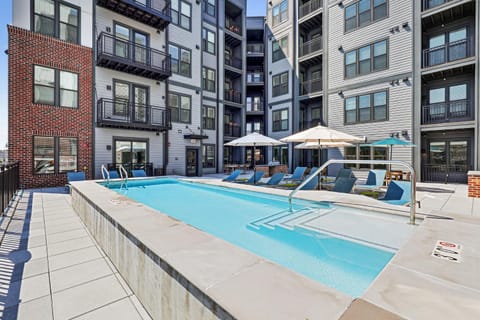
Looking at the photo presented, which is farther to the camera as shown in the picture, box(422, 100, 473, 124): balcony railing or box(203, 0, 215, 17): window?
box(203, 0, 215, 17): window

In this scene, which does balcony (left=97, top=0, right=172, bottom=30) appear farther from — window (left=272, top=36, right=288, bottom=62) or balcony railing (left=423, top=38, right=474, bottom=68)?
balcony railing (left=423, top=38, right=474, bottom=68)

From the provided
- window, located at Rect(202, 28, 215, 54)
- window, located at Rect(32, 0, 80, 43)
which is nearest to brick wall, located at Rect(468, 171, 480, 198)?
window, located at Rect(202, 28, 215, 54)

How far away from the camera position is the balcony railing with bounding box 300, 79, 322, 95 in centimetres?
1638

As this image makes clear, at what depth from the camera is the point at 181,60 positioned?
15180 millimetres

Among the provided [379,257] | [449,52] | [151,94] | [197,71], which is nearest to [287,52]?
[197,71]

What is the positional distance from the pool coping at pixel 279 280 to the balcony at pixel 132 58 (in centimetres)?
1151

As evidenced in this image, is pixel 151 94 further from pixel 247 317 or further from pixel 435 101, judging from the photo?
pixel 435 101

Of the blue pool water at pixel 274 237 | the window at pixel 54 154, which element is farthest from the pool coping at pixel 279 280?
the window at pixel 54 154

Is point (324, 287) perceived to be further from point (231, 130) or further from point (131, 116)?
point (231, 130)

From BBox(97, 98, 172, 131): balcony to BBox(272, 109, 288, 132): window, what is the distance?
8789 mm

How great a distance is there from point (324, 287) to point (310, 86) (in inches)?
672

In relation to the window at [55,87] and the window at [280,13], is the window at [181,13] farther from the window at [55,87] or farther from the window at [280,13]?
the window at [55,87]

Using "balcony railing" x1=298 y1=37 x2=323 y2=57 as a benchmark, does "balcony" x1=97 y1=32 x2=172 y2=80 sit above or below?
below

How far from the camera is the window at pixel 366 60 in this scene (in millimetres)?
13000
